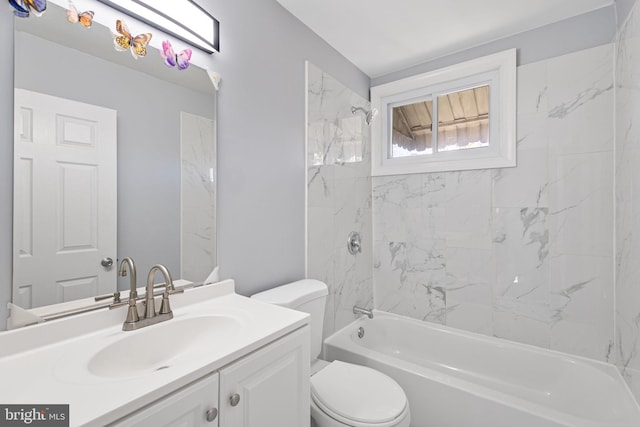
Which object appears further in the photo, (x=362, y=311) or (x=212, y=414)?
(x=362, y=311)

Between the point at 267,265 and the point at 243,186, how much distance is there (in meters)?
0.46

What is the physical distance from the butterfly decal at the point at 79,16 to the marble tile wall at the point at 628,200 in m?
2.30

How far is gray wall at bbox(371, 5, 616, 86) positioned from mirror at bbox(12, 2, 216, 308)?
201 cm

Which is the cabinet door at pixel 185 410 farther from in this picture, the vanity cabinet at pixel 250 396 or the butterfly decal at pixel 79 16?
the butterfly decal at pixel 79 16

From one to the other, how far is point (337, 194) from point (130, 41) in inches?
57.5

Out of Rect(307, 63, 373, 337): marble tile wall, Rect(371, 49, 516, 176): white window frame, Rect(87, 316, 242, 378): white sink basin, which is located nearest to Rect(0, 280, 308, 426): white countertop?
Rect(87, 316, 242, 378): white sink basin

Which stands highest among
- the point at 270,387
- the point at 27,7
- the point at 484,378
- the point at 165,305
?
the point at 27,7

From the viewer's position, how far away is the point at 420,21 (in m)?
1.83

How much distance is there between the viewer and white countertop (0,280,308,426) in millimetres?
614

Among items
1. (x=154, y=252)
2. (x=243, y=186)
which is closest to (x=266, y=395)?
(x=154, y=252)

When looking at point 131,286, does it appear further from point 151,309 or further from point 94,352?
point 94,352

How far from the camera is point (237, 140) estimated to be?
1.45 metres

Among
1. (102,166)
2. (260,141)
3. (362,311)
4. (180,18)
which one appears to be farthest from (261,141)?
(362,311)

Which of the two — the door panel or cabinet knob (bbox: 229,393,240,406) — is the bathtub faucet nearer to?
cabinet knob (bbox: 229,393,240,406)
